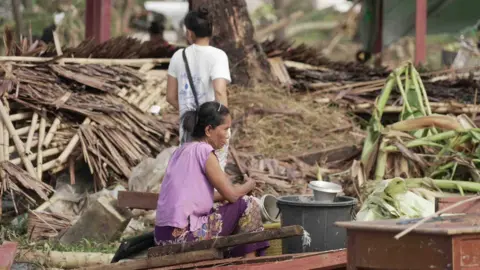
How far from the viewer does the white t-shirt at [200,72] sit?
747cm

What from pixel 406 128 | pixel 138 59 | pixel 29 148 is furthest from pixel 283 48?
pixel 29 148

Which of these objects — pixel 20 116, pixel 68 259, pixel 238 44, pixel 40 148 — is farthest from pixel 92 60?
pixel 68 259

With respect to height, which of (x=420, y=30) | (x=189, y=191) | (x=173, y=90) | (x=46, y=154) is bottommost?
(x=189, y=191)

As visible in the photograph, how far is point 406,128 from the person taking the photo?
8.83 metres

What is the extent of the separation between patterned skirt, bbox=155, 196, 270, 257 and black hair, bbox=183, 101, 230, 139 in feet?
1.66

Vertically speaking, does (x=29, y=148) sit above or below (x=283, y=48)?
below

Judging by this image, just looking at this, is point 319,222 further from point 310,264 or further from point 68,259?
point 68,259

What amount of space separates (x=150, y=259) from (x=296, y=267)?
85 centimetres

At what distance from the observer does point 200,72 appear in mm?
7539

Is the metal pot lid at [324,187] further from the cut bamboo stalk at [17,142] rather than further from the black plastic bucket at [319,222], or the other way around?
the cut bamboo stalk at [17,142]

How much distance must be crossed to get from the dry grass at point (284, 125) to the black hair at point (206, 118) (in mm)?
3158

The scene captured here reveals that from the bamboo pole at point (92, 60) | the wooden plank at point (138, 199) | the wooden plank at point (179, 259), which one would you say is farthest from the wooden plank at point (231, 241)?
the bamboo pole at point (92, 60)

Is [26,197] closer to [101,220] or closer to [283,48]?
[101,220]

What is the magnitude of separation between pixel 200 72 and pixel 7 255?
104 inches
